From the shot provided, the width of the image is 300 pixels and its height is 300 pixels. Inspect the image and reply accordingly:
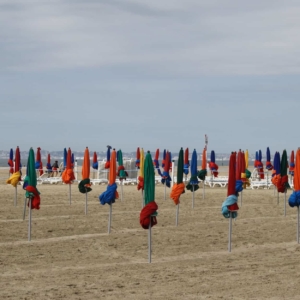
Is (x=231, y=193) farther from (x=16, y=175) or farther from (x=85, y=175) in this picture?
(x=16, y=175)

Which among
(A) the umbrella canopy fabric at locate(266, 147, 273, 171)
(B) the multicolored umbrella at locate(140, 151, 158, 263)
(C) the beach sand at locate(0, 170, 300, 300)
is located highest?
(A) the umbrella canopy fabric at locate(266, 147, 273, 171)

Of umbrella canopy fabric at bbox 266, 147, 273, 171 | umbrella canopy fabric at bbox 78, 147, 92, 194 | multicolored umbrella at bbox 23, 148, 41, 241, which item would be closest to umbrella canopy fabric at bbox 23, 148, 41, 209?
multicolored umbrella at bbox 23, 148, 41, 241

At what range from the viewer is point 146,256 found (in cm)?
1434

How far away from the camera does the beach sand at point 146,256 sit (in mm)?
10633

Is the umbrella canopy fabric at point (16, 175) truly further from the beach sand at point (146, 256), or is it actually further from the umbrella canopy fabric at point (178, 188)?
the umbrella canopy fabric at point (178, 188)

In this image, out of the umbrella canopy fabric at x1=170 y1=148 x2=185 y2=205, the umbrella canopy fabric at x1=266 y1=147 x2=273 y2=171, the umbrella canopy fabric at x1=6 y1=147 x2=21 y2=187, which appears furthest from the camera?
the umbrella canopy fabric at x1=266 y1=147 x2=273 y2=171

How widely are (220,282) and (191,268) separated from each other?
142 centimetres

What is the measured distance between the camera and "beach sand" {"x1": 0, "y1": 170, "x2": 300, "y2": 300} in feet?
34.9

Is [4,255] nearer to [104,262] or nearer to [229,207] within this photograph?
[104,262]

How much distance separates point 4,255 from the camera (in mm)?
14195

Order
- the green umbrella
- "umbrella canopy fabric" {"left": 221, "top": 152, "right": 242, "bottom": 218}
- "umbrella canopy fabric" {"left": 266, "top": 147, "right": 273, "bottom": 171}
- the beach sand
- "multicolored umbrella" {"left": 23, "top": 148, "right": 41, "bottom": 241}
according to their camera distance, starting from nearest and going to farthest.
Answer: the beach sand, "umbrella canopy fabric" {"left": 221, "top": 152, "right": 242, "bottom": 218}, "multicolored umbrella" {"left": 23, "top": 148, "right": 41, "bottom": 241}, the green umbrella, "umbrella canopy fabric" {"left": 266, "top": 147, "right": 273, "bottom": 171}

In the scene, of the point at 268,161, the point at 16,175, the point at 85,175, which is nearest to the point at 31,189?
the point at 85,175

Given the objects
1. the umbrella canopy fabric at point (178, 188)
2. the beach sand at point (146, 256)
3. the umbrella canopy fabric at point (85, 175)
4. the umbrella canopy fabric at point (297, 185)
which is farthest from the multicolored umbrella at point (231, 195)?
the umbrella canopy fabric at point (85, 175)

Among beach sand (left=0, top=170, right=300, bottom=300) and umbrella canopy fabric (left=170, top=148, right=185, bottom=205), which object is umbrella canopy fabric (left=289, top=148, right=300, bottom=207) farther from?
umbrella canopy fabric (left=170, top=148, right=185, bottom=205)
